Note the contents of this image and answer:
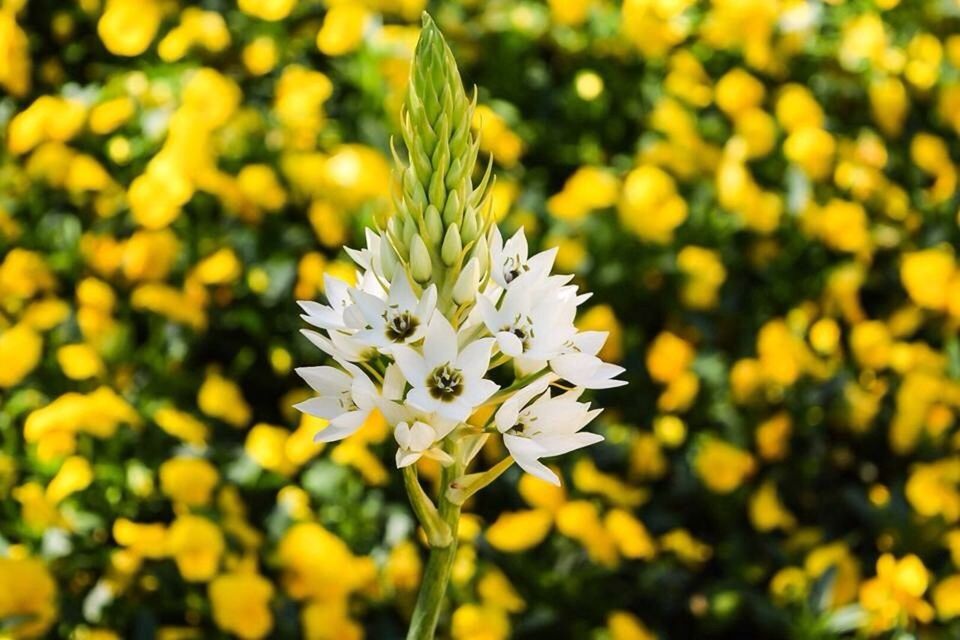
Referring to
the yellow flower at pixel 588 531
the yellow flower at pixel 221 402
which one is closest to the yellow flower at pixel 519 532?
the yellow flower at pixel 588 531

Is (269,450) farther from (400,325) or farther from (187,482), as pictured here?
(400,325)

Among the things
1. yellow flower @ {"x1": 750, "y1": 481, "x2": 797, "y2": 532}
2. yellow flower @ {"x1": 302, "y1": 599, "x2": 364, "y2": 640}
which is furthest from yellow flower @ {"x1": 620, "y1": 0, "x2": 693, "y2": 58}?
yellow flower @ {"x1": 302, "y1": 599, "x2": 364, "y2": 640}

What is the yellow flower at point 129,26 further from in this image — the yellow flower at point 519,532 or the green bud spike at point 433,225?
the green bud spike at point 433,225

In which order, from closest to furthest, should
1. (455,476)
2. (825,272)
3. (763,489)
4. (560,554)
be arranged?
(455,476), (560,554), (763,489), (825,272)

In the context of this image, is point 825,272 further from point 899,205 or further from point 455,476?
point 455,476

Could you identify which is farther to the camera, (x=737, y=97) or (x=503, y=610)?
(x=737, y=97)

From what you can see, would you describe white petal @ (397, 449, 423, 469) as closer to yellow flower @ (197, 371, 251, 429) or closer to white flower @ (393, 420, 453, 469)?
white flower @ (393, 420, 453, 469)

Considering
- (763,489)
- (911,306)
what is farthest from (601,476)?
(911,306)
